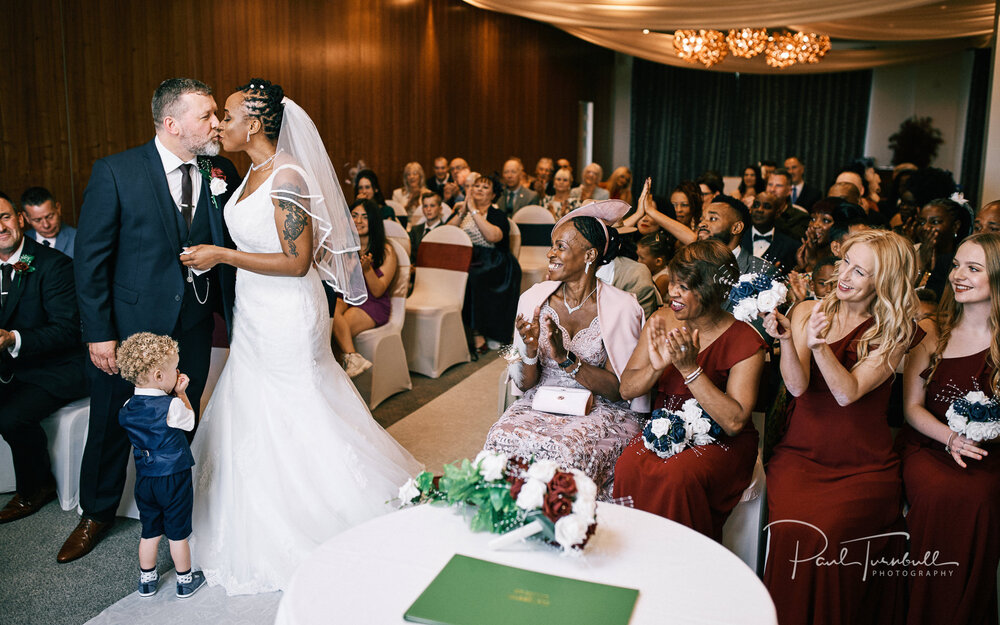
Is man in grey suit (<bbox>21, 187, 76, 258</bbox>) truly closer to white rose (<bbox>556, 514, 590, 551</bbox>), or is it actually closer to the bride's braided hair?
the bride's braided hair

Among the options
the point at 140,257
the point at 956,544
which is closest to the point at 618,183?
the point at 140,257

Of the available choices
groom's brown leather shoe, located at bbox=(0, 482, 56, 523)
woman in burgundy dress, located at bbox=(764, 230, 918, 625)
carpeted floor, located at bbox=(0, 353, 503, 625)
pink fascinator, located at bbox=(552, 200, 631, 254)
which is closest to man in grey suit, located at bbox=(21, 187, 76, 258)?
Result: groom's brown leather shoe, located at bbox=(0, 482, 56, 523)

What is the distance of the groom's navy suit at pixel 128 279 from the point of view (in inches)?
122

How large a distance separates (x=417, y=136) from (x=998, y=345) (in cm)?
812

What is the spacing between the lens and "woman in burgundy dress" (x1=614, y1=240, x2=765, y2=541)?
104 inches

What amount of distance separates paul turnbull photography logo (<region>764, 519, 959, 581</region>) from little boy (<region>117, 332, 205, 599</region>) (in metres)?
2.11

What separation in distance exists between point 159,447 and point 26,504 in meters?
1.36

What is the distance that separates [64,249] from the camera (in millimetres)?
4742

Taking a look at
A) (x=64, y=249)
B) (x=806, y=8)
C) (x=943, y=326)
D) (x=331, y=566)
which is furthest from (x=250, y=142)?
(x=806, y=8)

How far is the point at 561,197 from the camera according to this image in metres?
9.40

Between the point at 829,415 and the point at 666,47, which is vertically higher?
the point at 666,47

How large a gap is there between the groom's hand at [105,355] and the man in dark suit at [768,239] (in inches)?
145

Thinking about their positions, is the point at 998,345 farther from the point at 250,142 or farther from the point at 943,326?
the point at 250,142

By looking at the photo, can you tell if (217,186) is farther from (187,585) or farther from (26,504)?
(26,504)
